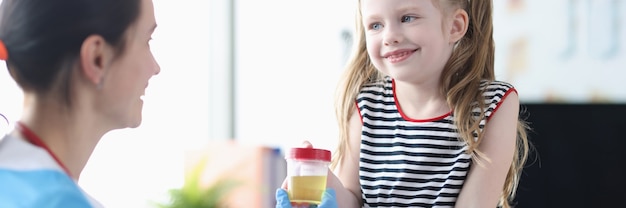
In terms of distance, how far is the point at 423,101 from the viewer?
1.78 metres

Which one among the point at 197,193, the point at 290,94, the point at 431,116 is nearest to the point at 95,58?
the point at 431,116

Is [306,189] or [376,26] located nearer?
[306,189]

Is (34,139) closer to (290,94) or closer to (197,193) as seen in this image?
(197,193)

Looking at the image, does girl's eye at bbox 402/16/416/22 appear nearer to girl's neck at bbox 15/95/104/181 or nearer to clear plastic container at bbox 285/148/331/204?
clear plastic container at bbox 285/148/331/204

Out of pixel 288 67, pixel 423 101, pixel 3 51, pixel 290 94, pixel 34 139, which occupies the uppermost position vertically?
pixel 3 51

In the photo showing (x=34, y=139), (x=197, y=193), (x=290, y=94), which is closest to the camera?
(x=34, y=139)

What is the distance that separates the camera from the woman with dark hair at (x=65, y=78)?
1.06 metres

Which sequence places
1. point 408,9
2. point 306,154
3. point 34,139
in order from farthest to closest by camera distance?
point 408,9
point 306,154
point 34,139

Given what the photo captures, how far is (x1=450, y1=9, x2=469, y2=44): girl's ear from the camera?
1721 millimetres

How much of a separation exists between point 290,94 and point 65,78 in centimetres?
323

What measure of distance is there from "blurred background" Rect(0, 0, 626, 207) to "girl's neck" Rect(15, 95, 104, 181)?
2.08m

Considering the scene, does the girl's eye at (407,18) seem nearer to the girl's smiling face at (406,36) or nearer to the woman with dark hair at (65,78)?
the girl's smiling face at (406,36)

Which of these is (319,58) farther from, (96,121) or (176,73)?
(96,121)

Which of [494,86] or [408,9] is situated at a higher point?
[408,9]
